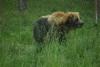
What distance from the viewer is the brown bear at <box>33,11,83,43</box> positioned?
9.35 m

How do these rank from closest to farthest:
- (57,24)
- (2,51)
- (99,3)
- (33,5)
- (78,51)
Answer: (2,51) < (78,51) < (57,24) < (99,3) < (33,5)

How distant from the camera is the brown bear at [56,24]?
30.7ft

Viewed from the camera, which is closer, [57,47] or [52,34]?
[57,47]

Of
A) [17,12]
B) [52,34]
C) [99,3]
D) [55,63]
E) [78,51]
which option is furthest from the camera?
[17,12]

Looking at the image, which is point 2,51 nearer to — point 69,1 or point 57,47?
point 57,47

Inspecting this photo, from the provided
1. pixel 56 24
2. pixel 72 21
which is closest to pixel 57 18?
pixel 56 24

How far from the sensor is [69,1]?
84.9 ft

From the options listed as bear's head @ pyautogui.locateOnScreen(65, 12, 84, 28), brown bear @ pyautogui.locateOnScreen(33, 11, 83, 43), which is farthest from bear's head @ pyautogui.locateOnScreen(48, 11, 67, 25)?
bear's head @ pyautogui.locateOnScreen(65, 12, 84, 28)

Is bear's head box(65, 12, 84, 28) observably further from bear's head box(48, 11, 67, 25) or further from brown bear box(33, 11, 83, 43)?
bear's head box(48, 11, 67, 25)

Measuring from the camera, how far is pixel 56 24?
9758 mm

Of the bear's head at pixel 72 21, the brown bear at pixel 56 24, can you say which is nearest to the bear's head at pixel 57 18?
the brown bear at pixel 56 24

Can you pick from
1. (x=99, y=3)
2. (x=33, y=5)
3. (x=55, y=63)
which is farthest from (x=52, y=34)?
(x=33, y=5)

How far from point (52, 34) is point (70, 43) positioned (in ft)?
2.87

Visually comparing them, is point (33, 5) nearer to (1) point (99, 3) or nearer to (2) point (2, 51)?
(1) point (99, 3)
